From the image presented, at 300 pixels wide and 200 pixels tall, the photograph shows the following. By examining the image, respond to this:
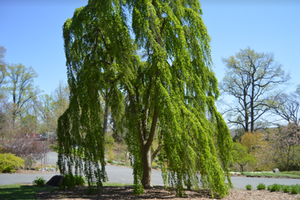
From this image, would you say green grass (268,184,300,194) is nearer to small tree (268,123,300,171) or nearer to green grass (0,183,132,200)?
green grass (0,183,132,200)

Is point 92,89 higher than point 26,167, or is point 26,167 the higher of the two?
point 92,89

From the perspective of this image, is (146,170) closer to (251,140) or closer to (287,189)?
(287,189)

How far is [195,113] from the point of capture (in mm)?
5832

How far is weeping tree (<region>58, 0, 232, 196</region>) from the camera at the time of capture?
17.4 feet

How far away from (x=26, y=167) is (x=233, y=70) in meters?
20.5

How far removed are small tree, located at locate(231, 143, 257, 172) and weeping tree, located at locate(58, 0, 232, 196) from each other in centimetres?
879

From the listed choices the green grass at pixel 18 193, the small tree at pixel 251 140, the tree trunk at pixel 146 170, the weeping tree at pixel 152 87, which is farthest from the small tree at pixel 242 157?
the green grass at pixel 18 193

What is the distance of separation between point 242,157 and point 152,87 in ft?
40.6

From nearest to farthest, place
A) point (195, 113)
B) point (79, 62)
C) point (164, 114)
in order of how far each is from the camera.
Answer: point (164, 114) → point (195, 113) → point (79, 62)

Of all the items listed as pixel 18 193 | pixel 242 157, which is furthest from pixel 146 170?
pixel 242 157

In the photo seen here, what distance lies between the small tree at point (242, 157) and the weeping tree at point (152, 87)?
8.79 metres

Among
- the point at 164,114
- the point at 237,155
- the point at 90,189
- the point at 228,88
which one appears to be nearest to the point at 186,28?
the point at 164,114

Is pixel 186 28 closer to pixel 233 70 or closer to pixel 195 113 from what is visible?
pixel 195 113

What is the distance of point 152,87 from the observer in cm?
611
